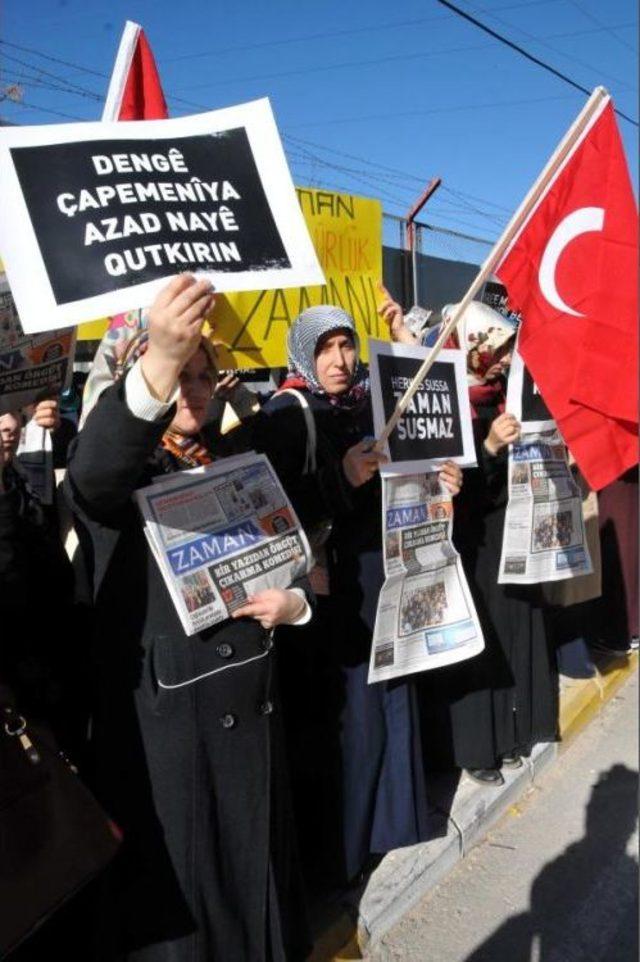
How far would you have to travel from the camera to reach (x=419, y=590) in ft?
8.93

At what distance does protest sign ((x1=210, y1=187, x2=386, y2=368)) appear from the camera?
3186mm

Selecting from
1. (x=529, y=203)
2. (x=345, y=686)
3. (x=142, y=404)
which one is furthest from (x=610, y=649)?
(x=142, y=404)

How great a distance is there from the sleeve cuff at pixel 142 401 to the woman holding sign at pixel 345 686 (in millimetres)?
1073

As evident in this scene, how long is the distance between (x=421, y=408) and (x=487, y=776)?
70.6 inches

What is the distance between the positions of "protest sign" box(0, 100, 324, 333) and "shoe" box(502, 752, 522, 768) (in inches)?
109

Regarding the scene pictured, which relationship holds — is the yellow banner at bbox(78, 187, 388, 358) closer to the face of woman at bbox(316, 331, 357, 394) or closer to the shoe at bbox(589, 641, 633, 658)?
the face of woman at bbox(316, 331, 357, 394)

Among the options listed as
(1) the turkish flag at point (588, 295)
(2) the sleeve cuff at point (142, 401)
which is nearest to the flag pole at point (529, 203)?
(1) the turkish flag at point (588, 295)

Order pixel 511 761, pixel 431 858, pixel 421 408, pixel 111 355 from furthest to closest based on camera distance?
1. pixel 511 761
2. pixel 431 858
3. pixel 421 408
4. pixel 111 355

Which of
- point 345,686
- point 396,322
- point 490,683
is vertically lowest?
point 490,683

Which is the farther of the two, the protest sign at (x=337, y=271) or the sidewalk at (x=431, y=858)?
the protest sign at (x=337, y=271)

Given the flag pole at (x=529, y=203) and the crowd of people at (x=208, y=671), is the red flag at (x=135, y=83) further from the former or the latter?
the flag pole at (x=529, y=203)

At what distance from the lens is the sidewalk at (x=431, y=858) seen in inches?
109

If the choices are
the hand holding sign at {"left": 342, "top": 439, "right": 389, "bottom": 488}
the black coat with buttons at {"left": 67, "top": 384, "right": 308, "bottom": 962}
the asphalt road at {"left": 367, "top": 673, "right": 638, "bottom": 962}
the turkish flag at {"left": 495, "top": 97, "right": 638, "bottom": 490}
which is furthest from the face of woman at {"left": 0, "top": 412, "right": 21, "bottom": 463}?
the asphalt road at {"left": 367, "top": 673, "right": 638, "bottom": 962}

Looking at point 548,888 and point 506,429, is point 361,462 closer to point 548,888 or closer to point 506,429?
point 506,429
